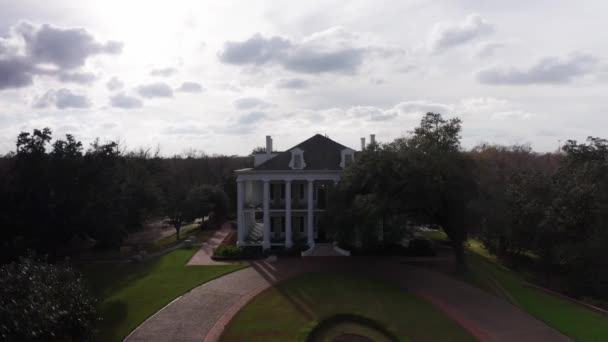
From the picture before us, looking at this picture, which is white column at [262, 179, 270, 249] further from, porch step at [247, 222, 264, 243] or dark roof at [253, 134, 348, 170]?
porch step at [247, 222, 264, 243]

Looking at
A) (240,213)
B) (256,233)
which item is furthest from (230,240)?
(240,213)

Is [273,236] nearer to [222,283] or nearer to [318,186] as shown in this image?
[318,186]

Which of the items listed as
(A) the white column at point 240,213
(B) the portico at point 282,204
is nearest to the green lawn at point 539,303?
(B) the portico at point 282,204

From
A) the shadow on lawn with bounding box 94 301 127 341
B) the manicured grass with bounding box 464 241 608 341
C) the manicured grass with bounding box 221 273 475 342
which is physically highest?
the manicured grass with bounding box 221 273 475 342

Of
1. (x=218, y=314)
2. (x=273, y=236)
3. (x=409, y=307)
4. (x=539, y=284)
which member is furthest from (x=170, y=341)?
(x=539, y=284)

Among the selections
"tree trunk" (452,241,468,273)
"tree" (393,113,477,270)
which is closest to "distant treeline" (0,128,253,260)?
"tree" (393,113,477,270)
